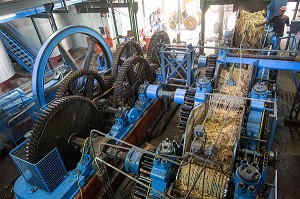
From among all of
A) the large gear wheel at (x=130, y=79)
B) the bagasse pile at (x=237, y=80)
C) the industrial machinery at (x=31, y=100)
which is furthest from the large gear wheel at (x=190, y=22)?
the industrial machinery at (x=31, y=100)

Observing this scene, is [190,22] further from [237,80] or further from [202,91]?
[202,91]

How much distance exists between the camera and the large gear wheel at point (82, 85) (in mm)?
5226

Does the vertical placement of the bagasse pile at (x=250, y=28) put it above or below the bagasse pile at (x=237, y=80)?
above

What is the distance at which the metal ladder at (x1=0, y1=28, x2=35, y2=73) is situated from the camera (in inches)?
432

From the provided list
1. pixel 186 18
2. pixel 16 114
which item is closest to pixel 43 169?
pixel 16 114

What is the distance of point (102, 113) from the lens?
6.02 m

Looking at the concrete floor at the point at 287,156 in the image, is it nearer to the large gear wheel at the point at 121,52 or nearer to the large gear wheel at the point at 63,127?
the large gear wheel at the point at 63,127

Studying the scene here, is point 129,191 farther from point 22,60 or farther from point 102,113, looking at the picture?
point 22,60

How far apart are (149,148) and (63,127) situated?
177 cm

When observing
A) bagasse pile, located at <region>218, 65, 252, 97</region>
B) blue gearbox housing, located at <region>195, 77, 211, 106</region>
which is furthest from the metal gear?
Answer: bagasse pile, located at <region>218, 65, 252, 97</region>

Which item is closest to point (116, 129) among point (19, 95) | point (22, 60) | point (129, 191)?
point (129, 191)

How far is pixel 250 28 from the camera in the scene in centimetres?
782

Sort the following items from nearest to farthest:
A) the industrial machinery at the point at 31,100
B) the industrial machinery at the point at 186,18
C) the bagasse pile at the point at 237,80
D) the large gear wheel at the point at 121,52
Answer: the bagasse pile at the point at 237,80, the industrial machinery at the point at 31,100, the large gear wheel at the point at 121,52, the industrial machinery at the point at 186,18

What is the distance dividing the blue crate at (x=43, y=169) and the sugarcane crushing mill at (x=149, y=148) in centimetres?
2
